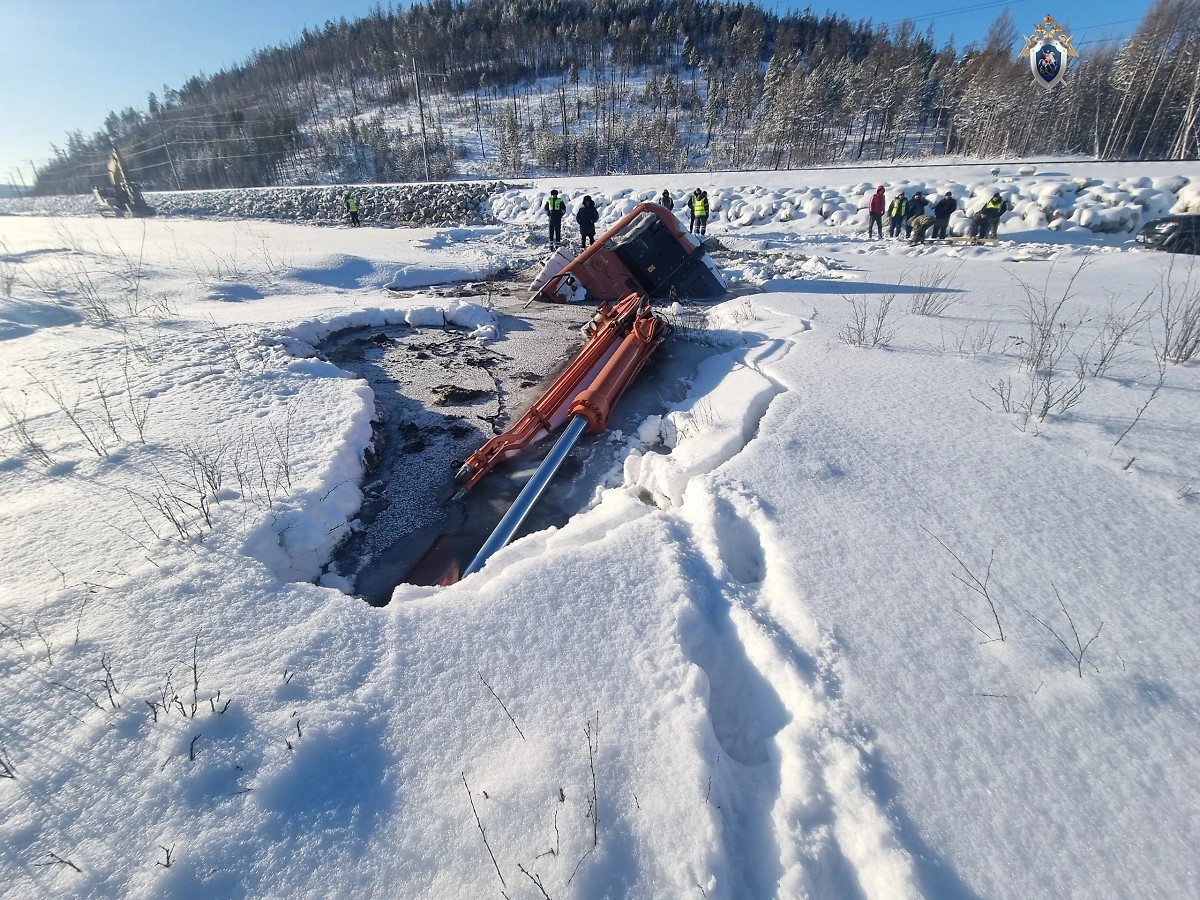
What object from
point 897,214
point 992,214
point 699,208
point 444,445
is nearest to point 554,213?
point 699,208

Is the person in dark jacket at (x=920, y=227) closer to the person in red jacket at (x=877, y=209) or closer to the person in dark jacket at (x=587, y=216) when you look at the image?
the person in red jacket at (x=877, y=209)

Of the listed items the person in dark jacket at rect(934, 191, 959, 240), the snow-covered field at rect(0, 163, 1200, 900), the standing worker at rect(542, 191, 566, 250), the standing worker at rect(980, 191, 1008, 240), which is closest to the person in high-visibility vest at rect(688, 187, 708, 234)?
the standing worker at rect(542, 191, 566, 250)

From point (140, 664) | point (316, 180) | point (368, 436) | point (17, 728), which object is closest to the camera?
point (17, 728)

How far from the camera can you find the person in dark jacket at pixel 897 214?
490 inches

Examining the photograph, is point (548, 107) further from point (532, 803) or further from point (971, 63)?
point (532, 803)

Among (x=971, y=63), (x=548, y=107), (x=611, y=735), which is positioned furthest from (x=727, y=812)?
(x=548, y=107)

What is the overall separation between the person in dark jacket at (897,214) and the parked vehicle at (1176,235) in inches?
181

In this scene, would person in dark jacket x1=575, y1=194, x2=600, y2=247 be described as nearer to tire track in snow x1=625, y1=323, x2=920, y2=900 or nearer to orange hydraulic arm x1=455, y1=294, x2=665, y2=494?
orange hydraulic arm x1=455, y1=294, x2=665, y2=494

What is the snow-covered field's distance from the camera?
1392 millimetres

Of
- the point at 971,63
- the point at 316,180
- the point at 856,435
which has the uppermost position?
the point at 971,63

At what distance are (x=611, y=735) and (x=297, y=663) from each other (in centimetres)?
125

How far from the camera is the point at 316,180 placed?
45.1 metres

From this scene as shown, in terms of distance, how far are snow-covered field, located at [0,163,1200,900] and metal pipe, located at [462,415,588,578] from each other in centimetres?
34

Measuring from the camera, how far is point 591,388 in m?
4.52
